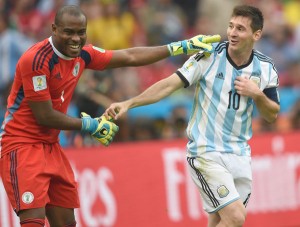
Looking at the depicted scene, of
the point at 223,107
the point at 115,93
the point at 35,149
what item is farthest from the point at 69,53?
the point at 115,93

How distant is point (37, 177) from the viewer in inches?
307

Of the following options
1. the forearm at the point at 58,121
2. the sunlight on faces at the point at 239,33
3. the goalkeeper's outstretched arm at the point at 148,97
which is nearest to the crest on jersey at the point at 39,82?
the forearm at the point at 58,121

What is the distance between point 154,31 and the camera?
14.8 metres

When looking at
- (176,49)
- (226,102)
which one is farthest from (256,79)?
(176,49)

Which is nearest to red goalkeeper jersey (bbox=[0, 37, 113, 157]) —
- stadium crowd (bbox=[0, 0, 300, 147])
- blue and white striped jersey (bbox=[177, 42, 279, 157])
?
blue and white striped jersey (bbox=[177, 42, 279, 157])

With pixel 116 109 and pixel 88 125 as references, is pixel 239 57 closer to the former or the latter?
pixel 116 109

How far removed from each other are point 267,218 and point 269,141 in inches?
42.3

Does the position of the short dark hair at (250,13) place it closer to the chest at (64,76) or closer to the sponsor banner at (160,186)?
the chest at (64,76)

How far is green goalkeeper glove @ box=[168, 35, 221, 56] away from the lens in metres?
8.23

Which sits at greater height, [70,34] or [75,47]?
[70,34]

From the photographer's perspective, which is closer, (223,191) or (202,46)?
(223,191)

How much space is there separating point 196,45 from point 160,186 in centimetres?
367

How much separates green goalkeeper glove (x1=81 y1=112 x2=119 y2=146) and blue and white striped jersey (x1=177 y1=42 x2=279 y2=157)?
0.86 meters

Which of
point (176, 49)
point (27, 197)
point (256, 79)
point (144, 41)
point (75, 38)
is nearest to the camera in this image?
point (75, 38)
